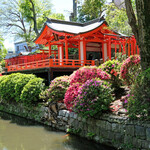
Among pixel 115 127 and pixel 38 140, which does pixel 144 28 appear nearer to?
pixel 115 127

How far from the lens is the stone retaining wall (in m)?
5.55

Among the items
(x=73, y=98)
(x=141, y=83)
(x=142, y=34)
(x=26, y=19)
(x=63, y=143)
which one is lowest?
(x=63, y=143)

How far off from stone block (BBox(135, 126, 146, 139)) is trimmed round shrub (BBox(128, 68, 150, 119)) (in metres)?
0.33

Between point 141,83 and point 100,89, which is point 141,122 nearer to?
point 141,83

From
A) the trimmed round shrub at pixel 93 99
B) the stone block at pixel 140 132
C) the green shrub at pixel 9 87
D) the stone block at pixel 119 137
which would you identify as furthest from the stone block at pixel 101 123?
the green shrub at pixel 9 87

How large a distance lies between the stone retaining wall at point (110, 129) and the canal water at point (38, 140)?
1.01 feet

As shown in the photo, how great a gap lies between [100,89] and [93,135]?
1.78m

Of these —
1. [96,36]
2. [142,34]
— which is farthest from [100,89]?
[96,36]

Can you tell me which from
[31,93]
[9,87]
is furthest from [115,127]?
[9,87]

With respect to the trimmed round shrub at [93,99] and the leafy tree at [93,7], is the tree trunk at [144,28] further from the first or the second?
the leafy tree at [93,7]

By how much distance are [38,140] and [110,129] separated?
3.12m

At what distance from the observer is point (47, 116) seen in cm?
986

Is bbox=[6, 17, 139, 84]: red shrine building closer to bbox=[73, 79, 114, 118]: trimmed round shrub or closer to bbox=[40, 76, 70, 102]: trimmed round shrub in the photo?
bbox=[40, 76, 70, 102]: trimmed round shrub

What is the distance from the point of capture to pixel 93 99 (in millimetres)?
6965
